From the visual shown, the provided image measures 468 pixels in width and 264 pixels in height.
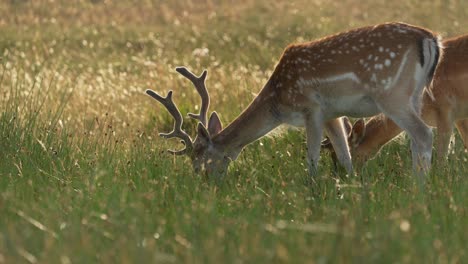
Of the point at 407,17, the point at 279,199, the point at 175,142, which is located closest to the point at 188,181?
the point at 279,199

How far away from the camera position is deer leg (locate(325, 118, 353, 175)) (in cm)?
754

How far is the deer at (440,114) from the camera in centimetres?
800

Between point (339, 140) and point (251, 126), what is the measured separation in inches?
25.3

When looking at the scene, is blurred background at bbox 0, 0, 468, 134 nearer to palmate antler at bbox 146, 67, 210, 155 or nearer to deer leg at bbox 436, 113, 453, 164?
palmate antler at bbox 146, 67, 210, 155

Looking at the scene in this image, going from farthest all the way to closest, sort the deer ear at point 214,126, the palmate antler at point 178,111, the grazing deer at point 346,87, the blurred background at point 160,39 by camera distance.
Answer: the blurred background at point 160,39 < the deer ear at point 214,126 < the palmate antler at point 178,111 < the grazing deer at point 346,87

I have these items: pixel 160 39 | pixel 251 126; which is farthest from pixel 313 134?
pixel 160 39

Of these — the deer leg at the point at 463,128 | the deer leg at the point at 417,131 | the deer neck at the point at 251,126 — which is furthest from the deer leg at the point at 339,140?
the deer leg at the point at 463,128

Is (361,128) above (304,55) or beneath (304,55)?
beneath

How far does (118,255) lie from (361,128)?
392 cm

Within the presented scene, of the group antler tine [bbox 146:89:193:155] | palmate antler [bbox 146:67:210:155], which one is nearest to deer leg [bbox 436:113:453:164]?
palmate antler [bbox 146:67:210:155]

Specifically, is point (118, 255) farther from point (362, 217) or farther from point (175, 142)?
point (175, 142)

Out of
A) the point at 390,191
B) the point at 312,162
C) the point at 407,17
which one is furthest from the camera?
the point at 407,17

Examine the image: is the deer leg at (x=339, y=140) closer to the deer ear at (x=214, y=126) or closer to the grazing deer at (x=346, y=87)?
the grazing deer at (x=346, y=87)

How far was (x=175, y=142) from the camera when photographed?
953 centimetres
